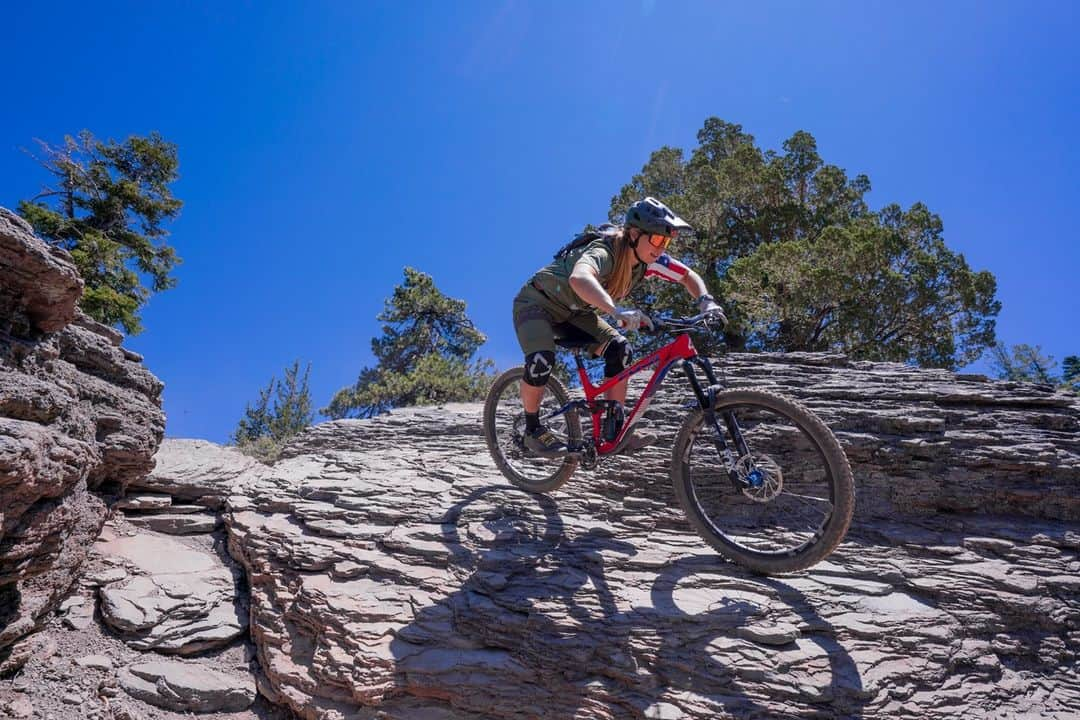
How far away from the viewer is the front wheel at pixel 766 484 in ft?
10.8

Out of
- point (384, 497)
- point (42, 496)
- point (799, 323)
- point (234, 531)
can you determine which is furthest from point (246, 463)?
point (799, 323)

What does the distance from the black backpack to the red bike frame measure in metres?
1.08


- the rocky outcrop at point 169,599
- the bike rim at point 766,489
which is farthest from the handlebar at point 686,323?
the rocky outcrop at point 169,599

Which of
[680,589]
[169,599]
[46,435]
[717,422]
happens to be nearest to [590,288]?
[717,422]

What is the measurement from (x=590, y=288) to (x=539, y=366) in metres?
1.07

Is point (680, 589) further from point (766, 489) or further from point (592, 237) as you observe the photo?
point (592, 237)

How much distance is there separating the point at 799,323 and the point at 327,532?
15118mm

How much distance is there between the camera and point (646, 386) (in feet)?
13.4

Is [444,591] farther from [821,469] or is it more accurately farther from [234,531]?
[821,469]

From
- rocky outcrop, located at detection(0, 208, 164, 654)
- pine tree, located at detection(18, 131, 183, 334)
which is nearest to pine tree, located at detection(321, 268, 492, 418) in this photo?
pine tree, located at detection(18, 131, 183, 334)

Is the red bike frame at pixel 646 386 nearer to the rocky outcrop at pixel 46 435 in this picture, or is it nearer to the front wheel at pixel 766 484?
the front wheel at pixel 766 484

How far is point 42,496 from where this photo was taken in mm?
3598

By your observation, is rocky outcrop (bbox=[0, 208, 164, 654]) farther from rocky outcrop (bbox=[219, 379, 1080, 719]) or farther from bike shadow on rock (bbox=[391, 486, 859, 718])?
bike shadow on rock (bbox=[391, 486, 859, 718])

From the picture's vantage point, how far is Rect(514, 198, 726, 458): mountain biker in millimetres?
4164
